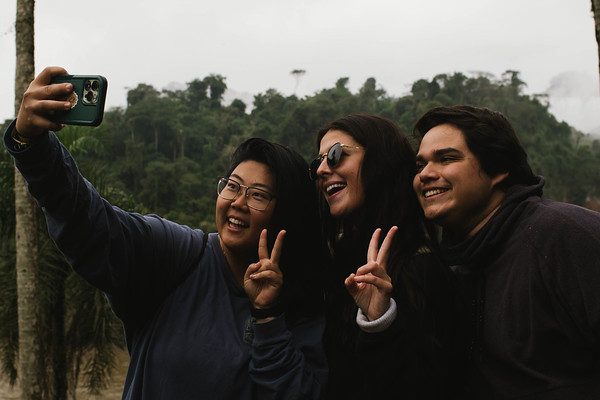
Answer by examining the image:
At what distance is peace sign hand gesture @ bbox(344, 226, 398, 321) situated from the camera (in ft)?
5.44

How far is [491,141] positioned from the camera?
193 centimetres

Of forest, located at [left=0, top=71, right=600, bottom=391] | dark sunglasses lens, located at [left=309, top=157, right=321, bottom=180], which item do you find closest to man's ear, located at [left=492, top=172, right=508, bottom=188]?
dark sunglasses lens, located at [left=309, top=157, right=321, bottom=180]

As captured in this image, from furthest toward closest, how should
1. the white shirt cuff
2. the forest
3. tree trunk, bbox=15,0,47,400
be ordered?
1. the forest
2. tree trunk, bbox=15,0,47,400
3. the white shirt cuff

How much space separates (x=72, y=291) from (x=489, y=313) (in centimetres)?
600

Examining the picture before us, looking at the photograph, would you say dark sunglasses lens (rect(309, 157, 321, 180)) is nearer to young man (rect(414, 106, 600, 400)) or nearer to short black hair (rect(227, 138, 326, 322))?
Result: short black hair (rect(227, 138, 326, 322))

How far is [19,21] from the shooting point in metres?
5.41

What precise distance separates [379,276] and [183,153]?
121ft

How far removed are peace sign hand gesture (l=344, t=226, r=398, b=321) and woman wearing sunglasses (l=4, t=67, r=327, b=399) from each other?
21cm

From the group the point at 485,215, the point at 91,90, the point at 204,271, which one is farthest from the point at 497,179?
the point at 91,90

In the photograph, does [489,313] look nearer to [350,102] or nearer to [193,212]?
[193,212]

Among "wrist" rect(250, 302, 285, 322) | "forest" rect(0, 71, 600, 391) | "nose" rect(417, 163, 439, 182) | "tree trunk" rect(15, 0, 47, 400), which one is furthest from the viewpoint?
"forest" rect(0, 71, 600, 391)

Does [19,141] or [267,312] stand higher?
[19,141]

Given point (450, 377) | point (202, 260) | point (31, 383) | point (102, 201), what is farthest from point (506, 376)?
point (31, 383)

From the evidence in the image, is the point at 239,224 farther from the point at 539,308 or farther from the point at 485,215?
the point at 539,308
